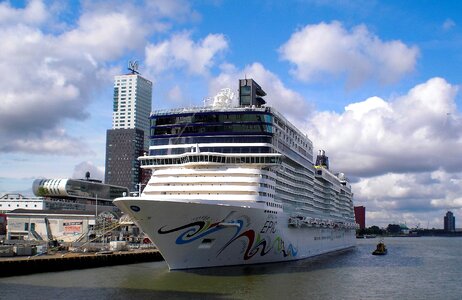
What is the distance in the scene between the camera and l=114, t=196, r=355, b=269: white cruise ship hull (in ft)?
128

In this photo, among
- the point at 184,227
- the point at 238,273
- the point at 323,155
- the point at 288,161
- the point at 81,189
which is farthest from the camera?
the point at 81,189

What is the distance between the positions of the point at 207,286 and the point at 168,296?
398 centimetres

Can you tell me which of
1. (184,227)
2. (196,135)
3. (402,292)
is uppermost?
(196,135)

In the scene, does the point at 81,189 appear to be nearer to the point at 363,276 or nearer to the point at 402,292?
the point at 363,276

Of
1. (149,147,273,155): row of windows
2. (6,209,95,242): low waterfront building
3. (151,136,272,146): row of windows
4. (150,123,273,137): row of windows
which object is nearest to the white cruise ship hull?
(149,147,273,155): row of windows

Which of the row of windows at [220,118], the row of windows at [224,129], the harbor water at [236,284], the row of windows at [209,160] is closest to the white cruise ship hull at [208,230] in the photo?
the harbor water at [236,284]

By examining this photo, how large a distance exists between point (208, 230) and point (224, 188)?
5.75 m

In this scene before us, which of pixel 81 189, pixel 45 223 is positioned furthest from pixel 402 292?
pixel 81 189

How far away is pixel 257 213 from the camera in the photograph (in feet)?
146

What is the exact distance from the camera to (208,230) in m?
40.7

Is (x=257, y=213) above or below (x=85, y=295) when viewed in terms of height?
above

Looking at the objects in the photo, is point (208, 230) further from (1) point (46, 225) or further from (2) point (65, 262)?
(1) point (46, 225)

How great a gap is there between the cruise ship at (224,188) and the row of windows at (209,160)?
0.30ft

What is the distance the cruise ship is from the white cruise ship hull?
8cm
